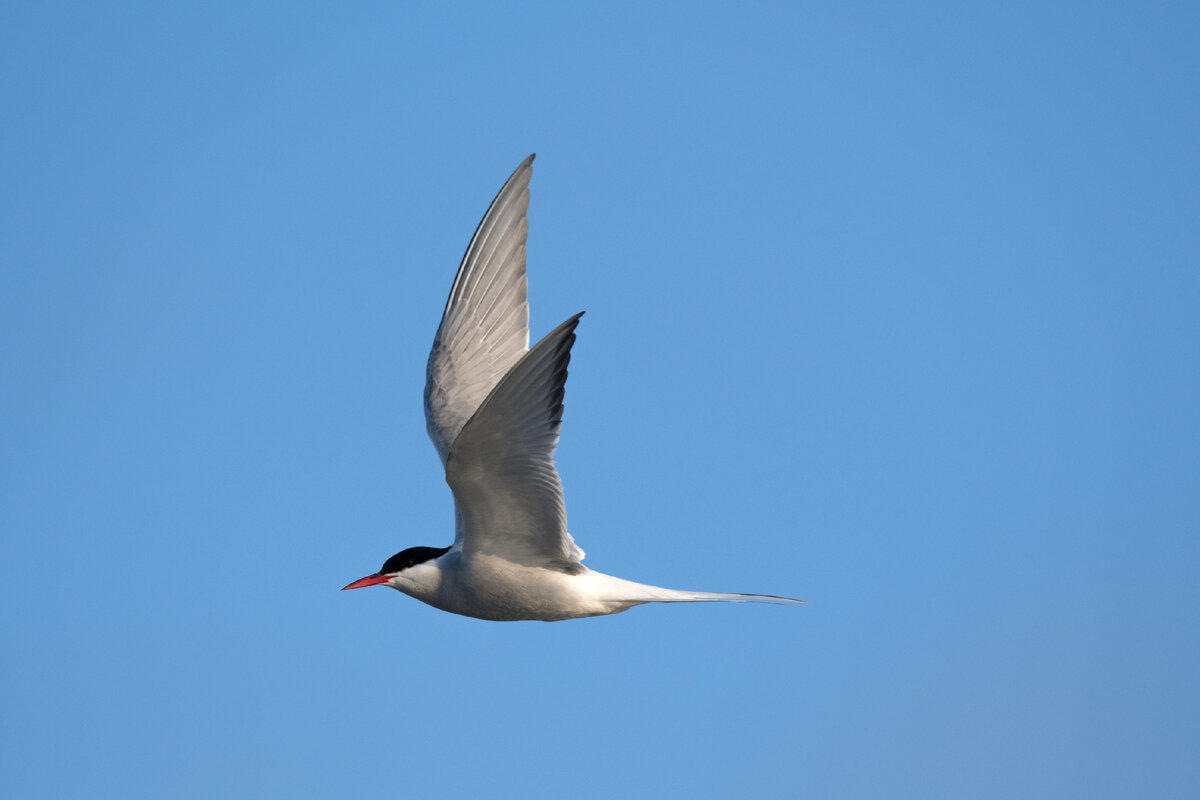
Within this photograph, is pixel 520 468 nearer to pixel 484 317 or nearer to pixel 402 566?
pixel 402 566

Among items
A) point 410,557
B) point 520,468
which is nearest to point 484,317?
point 410,557

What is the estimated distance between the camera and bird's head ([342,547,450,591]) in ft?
28.1

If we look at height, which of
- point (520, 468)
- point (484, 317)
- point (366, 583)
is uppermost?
point (484, 317)

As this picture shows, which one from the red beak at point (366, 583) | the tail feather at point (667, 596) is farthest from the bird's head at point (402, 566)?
the tail feather at point (667, 596)

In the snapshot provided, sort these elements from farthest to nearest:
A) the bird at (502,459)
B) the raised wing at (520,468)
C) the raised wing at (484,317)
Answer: the raised wing at (484,317)
the bird at (502,459)
the raised wing at (520,468)

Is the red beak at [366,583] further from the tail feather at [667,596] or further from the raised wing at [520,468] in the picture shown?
the tail feather at [667,596]

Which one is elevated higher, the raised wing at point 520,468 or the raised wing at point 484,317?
the raised wing at point 484,317

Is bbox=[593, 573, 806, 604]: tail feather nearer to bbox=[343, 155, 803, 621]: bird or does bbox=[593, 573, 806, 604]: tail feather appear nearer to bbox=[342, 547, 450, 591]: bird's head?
bbox=[343, 155, 803, 621]: bird

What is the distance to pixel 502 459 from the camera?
747 centimetres

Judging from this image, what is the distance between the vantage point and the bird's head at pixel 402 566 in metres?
8.58

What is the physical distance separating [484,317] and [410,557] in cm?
238

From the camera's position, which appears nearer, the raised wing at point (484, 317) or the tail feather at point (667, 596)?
the tail feather at point (667, 596)

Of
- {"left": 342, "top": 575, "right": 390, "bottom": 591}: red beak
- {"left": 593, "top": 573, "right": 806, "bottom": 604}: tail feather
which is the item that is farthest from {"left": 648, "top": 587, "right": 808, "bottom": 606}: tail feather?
{"left": 342, "top": 575, "right": 390, "bottom": 591}: red beak

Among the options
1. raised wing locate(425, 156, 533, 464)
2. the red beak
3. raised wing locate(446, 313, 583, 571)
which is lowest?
the red beak
